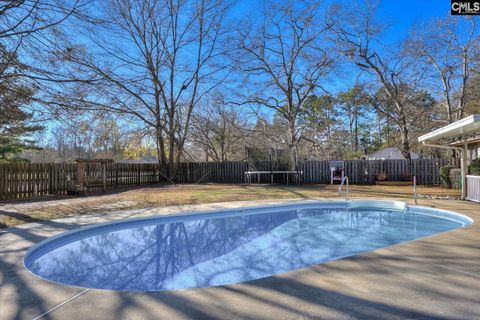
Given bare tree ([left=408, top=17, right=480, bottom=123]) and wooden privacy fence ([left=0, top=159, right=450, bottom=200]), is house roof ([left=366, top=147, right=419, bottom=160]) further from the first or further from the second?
wooden privacy fence ([left=0, top=159, right=450, bottom=200])

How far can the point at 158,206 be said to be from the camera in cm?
860

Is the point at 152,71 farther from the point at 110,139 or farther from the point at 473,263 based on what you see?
the point at 473,263

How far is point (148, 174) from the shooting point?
61.0ft

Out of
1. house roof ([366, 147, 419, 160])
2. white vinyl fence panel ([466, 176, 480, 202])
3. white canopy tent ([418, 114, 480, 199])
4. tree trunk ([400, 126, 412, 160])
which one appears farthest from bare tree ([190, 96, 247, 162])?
white vinyl fence panel ([466, 176, 480, 202])

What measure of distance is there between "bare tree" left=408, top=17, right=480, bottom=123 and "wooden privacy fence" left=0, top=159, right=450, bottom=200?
4059 millimetres

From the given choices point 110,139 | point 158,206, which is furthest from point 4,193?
point 110,139

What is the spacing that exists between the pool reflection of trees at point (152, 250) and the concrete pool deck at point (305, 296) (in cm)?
78

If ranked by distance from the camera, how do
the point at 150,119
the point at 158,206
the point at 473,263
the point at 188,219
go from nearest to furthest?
the point at 473,263 < the point at 188,219 < the point at 158,206 < the point at 150,119

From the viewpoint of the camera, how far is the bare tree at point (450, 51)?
16.3m

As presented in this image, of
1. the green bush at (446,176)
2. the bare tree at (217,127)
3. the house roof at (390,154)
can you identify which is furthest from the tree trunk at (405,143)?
the bare tree at (217,127)

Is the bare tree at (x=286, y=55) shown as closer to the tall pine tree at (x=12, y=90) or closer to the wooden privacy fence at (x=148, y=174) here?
the wooden privacy fence at (x=148, y=174)

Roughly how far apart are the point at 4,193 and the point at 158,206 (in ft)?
18.1

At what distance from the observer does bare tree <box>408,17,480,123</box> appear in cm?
1633

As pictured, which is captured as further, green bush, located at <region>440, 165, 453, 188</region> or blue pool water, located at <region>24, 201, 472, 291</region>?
green bush, located at <region>440, 165, 453, 188</region>
